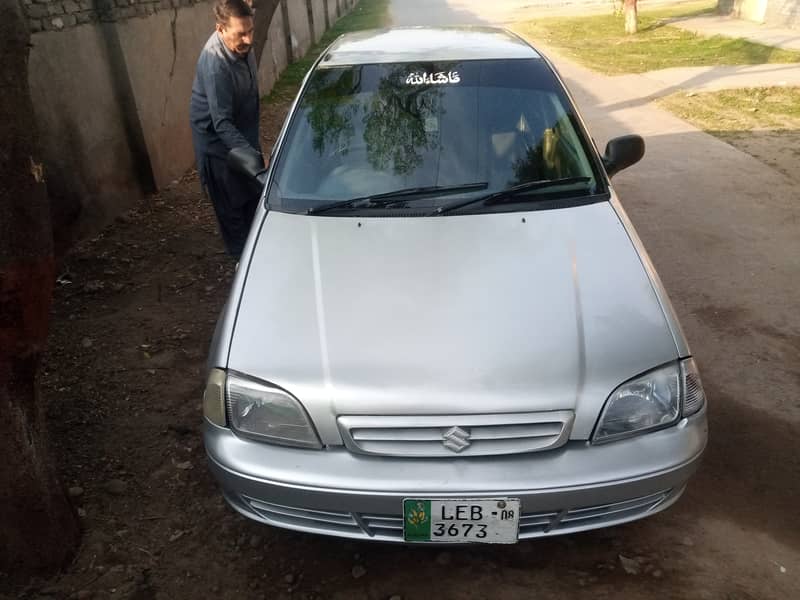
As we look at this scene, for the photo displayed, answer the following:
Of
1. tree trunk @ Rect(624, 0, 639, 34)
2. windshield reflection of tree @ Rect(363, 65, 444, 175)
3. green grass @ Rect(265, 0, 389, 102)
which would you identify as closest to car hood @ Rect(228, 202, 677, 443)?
windshield reflection of tree @ Rect(363, 65, 444, 175)

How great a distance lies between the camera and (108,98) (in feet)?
16.9

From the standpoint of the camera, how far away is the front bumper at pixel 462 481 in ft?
6.12

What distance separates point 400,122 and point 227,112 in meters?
1.47

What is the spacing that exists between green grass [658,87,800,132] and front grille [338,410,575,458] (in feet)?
23.1

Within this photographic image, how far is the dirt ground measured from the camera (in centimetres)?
219

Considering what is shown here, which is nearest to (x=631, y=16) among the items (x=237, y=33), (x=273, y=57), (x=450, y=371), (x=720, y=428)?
(x=273, y=57)

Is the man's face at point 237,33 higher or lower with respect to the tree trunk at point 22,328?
higher

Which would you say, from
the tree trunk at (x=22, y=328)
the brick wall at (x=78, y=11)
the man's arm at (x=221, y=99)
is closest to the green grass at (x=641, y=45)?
the brick wall at (x=78, y=11)

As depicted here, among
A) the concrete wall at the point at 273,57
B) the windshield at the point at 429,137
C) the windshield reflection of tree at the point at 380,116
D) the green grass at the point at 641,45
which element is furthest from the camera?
the green grass at the point at 641,45

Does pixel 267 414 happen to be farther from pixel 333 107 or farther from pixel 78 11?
pixel 78 11

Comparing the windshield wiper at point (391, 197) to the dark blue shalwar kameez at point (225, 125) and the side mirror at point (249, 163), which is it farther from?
the dark blue shalwar kameez at point (225, 125)

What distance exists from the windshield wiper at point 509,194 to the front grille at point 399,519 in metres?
1.20

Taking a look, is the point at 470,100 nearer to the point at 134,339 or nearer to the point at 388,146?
the point at 388,146

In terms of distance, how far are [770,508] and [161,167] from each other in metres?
5.42
